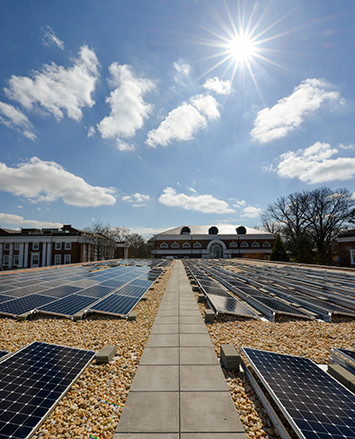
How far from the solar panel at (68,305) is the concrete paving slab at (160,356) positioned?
4261mm

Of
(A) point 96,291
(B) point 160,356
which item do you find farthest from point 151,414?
(A) point 96,291

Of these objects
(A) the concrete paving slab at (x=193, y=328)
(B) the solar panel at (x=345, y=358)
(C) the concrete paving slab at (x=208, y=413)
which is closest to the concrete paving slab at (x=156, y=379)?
(C) the concrete paving slab at (x=208, y=413)

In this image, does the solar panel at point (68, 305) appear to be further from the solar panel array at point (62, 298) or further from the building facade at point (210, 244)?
the building facade at point (210, 244)

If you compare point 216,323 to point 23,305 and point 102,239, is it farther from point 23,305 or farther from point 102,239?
point 102,239

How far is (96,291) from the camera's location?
10664 mm

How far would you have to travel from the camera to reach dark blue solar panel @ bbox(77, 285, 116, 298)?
1006 cm

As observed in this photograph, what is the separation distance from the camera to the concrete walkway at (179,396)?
319 cm

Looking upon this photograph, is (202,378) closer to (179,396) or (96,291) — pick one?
(179,396)

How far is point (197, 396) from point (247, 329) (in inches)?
164

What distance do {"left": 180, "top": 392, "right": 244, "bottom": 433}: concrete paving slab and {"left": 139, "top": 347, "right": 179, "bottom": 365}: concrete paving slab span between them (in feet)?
4.13

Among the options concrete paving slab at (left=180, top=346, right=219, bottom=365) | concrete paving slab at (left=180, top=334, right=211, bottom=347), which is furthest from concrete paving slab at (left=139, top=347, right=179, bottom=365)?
concrete paving slab at (left=180, top=334, right=211, bottom=347)

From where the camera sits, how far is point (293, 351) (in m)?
5.89

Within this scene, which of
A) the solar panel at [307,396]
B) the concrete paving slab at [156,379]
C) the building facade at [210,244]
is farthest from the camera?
the building facade at [210,244]

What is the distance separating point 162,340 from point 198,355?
1423 millimetres
